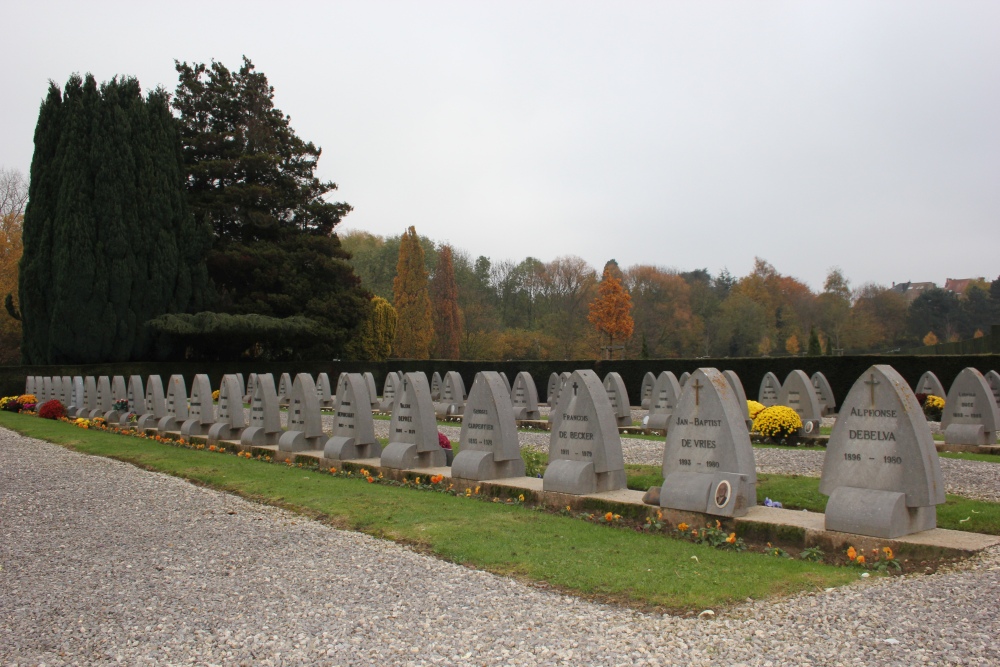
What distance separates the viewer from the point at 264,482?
1003 cm

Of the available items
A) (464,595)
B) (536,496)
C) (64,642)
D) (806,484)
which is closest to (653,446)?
(806,484)

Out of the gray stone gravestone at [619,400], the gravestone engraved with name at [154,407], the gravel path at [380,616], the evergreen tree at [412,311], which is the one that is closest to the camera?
the gravel path at [380,616]

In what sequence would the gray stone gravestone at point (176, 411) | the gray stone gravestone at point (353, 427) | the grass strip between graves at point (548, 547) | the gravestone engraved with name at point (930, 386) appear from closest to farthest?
1. the grass strip between graves at point (548, 547)
2. the gray stone gravestone at point (353, 427)
3. the gray stone gravestone at point (176, 411)
4. the gravestone engraved with name at point (930, 386)

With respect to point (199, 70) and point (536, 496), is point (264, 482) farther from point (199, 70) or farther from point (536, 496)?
point (199, 70)

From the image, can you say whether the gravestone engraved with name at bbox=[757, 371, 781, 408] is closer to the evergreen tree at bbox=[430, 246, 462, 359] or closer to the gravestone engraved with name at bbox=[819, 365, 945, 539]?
the gravestone engraved with name at bbox=[819, 365, 945, 539]

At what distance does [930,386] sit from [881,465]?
1612 cm

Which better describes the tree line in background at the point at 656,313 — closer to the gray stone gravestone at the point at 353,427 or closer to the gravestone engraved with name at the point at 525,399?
the gravestone engraved with name at the point at 525,399

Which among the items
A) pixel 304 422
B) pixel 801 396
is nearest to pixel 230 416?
pixel 304 422

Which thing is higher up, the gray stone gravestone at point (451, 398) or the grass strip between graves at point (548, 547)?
the gray stone gravestone at point (451, 398)

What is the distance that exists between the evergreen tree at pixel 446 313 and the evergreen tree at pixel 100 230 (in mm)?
21966

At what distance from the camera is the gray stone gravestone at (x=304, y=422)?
42.7 feet

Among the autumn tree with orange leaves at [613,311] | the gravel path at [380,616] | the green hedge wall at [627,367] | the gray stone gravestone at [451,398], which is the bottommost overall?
the gravel path at [380,616]

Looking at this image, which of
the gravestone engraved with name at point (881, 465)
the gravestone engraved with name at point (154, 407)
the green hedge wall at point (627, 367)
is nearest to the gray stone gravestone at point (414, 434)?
the gravestone engraved with name at point (881, 465)

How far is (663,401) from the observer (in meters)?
18.6
